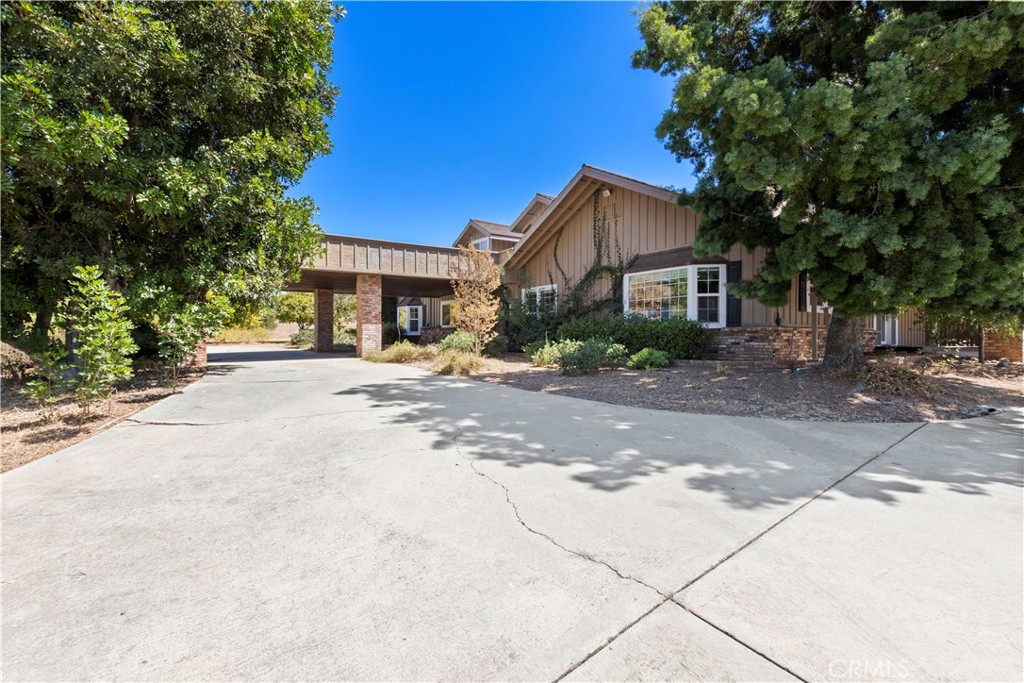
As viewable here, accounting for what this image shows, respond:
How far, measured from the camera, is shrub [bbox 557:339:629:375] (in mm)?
9789

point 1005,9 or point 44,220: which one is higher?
point 1005,9

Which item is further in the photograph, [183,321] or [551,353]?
[551,353]

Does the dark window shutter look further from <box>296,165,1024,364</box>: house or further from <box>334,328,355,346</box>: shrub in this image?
<box>334,328,355,346</box>: shrub

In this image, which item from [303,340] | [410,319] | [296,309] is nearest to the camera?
[303,340]

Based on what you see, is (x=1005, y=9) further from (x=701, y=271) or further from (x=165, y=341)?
(x=165, y=341)

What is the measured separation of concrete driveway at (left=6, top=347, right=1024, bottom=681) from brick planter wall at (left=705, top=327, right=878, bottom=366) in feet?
18.8

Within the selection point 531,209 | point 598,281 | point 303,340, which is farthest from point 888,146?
point 303,340

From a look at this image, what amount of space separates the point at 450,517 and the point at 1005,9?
8170mm

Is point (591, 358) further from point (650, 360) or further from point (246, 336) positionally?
point (246, 336)

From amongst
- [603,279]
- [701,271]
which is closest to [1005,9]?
[701,271]

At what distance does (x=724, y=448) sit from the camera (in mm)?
4223

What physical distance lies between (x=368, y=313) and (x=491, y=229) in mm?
11231

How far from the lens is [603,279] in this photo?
13.9m

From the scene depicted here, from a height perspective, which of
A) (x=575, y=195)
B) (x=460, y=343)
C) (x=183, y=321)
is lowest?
(x=460, y=343)
